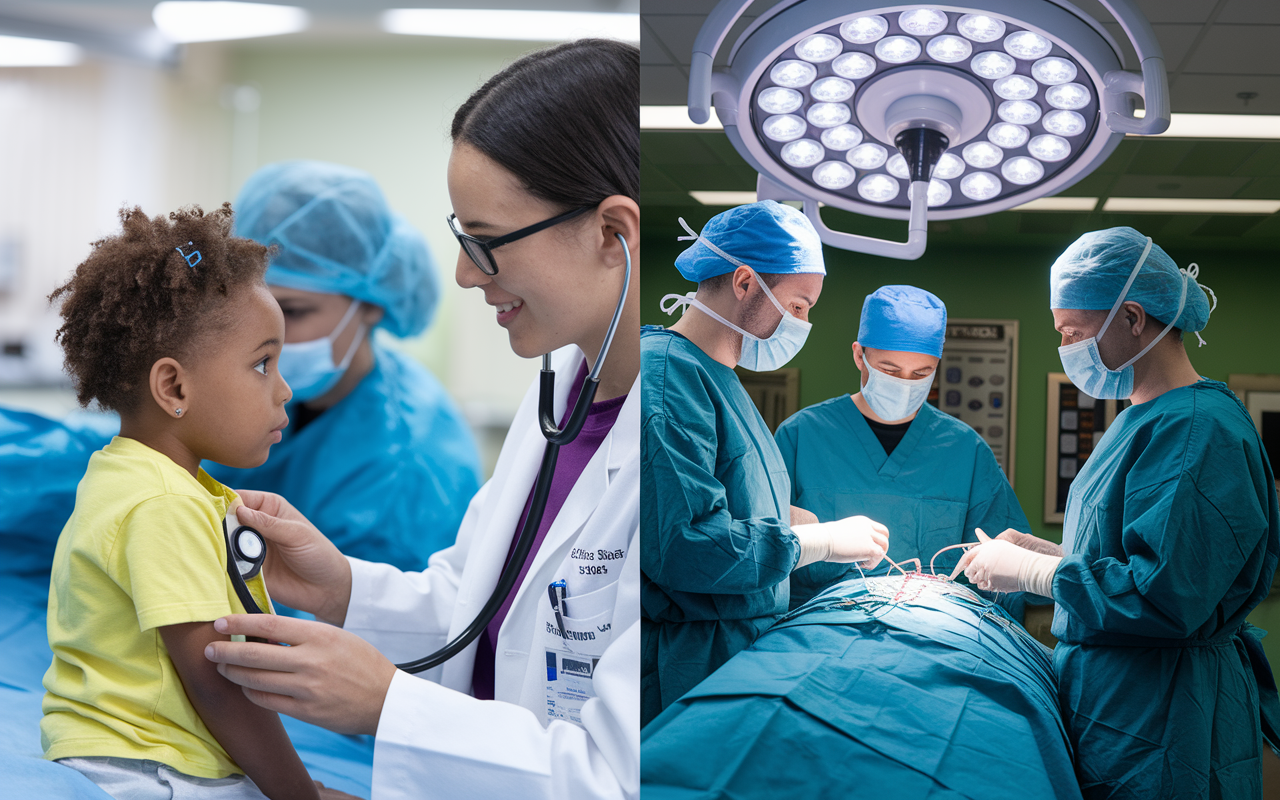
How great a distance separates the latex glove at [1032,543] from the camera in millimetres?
842

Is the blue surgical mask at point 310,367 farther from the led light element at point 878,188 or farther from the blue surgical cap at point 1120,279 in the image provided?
the blue surgical cap at point 1120,279

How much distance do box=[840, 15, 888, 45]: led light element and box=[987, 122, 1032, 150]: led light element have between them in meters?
0.16

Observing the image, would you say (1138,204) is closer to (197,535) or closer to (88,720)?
(197,535)

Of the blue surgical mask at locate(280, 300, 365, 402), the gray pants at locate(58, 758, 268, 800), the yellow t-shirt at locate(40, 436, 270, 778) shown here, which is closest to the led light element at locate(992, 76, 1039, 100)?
the yellow t-shirt at locate(40, 436, 270, 778)

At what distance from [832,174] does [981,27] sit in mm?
196

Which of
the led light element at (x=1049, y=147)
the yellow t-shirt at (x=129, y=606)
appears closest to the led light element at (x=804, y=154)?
the led light element at (x=1049, y=147)

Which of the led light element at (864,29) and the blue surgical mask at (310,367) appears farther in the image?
the blue surgical mask at (310,367)

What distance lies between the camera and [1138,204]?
83 centimetres

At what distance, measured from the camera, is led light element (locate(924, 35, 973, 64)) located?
83 cm

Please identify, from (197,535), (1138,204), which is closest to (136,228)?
(197,535)

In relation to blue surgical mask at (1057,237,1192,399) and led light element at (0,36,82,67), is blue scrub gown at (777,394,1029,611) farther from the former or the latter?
led light element at (0,36,82,67)

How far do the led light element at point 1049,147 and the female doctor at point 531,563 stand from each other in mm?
426

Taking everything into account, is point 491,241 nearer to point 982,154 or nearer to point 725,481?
point 725,481

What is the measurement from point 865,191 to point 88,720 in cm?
105
